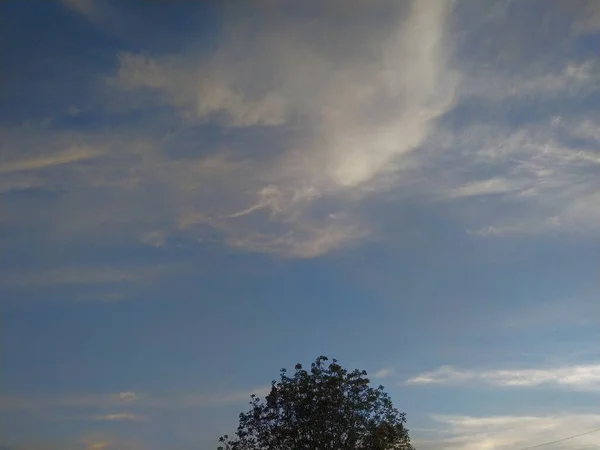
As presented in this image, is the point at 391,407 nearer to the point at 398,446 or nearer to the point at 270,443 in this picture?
the point at 398,446

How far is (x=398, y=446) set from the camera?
50781 mm

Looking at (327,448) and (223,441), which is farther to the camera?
(223,441)

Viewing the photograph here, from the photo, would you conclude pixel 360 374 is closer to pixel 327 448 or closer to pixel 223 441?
pixel 327 448

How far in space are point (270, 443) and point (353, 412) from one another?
18.9ft

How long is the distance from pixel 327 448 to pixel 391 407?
525cm

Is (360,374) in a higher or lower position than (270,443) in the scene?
higher

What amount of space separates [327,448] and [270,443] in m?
4.14

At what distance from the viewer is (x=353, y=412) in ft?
165

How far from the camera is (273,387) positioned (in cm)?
5197

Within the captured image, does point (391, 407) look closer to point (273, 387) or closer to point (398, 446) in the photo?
point (398, 446)

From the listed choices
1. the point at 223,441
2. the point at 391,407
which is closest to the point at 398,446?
the point at 391,407

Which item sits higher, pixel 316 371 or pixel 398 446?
pixel 316 371

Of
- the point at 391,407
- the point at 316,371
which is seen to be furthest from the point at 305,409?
the point at 391,407

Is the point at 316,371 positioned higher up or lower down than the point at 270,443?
higher up
